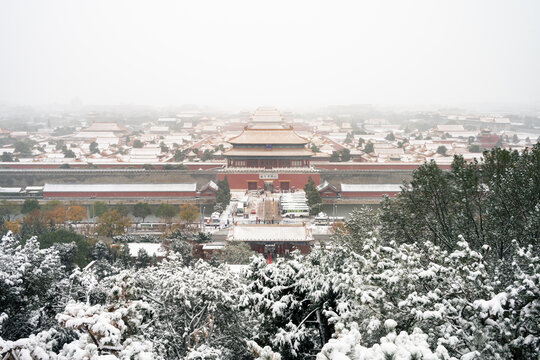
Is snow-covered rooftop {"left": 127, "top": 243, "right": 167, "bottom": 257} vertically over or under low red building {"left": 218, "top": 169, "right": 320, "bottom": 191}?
under

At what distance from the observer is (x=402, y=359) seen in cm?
246

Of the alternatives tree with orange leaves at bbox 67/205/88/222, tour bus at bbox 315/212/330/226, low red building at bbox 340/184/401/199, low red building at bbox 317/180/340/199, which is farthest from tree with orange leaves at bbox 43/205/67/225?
low red building at bbox 340/184/401/199

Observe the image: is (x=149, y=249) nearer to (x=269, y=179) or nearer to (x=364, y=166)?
(x=269, y=179)

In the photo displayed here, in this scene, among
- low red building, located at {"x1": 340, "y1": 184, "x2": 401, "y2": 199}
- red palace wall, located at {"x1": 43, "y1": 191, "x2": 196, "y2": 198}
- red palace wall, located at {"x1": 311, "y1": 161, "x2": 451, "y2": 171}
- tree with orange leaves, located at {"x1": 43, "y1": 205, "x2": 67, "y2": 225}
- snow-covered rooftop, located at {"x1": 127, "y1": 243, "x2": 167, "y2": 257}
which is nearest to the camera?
snow-covered rooftop, located at {"x1": 127, "y1": 243, "x2": 167, "y2": 257}

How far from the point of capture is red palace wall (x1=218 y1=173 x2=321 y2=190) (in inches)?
837

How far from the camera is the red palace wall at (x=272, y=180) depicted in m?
21.3

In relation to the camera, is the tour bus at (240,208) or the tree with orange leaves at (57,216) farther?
the tour bus at (240,208)

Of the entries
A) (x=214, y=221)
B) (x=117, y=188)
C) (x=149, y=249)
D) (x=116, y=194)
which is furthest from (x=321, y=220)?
(x=117, y=188)

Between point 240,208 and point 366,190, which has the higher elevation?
point 366,190

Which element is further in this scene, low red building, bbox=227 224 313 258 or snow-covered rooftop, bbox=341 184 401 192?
snow-covered rooftop, bbox=341 184 401 192

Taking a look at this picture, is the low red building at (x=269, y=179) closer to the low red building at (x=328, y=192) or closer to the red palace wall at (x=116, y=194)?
the low red building at (x=328, y=192)

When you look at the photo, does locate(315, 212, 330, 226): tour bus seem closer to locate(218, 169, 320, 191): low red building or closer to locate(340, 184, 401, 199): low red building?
locate(340, 184, 401, 199): low red building

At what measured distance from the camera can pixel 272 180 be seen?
2133 cm

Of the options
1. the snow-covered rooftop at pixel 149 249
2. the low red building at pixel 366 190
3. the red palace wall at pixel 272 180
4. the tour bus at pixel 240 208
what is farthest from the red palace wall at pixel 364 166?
the snow-covered rooftop at pixel 149 249
